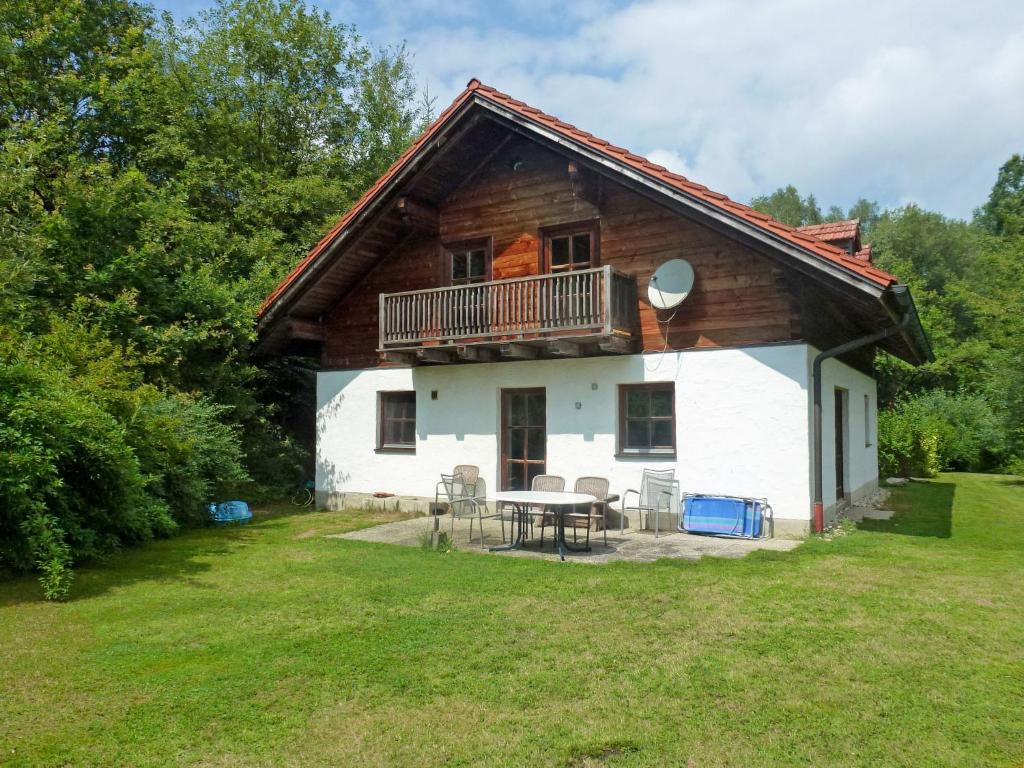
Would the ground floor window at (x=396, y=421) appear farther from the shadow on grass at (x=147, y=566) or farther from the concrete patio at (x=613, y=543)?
the shadow on grass at (x=147, y=566)

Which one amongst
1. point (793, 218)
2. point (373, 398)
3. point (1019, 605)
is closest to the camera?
point (1019, 605)

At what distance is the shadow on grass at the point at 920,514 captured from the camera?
10.3 meters

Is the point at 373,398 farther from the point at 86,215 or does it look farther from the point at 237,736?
the point at 237,736

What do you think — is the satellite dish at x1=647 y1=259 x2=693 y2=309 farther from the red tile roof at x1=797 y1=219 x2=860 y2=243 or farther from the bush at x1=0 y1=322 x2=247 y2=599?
the bush at x1=0 y1=322 x2=247 y2=599

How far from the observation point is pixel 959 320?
3406 cm

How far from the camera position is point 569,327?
1038 centimetres

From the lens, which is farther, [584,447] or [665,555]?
[584,447]

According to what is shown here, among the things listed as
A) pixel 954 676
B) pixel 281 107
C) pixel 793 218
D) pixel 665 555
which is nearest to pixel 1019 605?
pixel 954 676

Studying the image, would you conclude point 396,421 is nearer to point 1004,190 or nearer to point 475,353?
point 475,353

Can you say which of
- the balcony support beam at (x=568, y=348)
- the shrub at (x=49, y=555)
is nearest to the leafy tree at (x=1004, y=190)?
the balcony support beam at (x=568, y=348)

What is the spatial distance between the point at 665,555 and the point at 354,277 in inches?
314

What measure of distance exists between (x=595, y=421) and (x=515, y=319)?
1.96 meters

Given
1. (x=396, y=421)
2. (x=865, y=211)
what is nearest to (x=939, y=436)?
(x=396, y=421)

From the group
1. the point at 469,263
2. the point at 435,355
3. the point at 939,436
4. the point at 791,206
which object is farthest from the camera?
the point at 791,206
